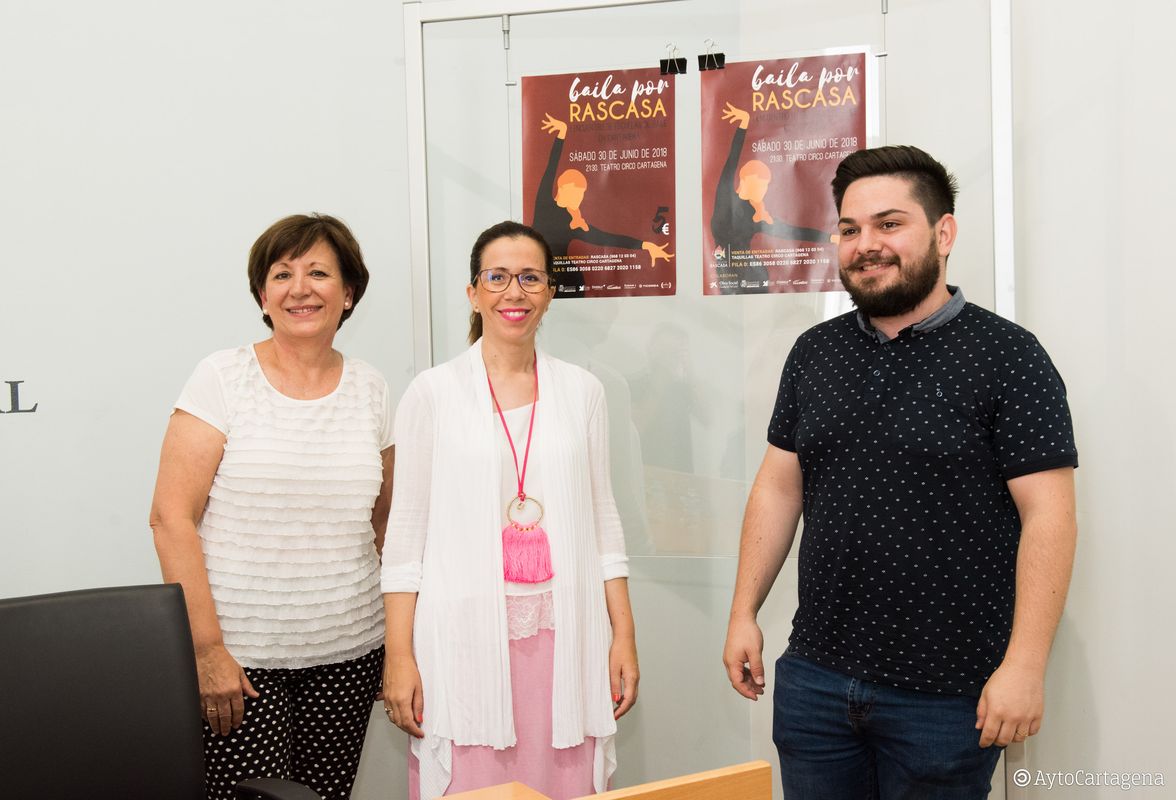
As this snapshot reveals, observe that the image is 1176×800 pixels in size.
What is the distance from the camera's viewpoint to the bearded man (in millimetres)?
1549

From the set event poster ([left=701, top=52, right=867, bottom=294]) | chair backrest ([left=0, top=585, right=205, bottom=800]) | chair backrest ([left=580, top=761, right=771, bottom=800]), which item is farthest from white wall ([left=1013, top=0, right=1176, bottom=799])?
chair backrest ([left=0, top=585, right=205, bottom=800])

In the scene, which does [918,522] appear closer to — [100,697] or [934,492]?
[934,492]

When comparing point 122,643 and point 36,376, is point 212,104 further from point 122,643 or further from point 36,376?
point 122,643

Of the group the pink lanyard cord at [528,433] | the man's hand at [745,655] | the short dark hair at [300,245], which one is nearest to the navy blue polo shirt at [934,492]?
the man's hand at [745,655]

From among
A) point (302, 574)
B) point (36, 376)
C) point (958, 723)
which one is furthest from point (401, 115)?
point (958, 723)

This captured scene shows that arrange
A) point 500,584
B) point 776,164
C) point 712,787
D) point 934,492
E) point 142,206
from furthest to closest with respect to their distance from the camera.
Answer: point 142,206 < point 776,164 < point 500,584 < point 934,492 < point 712,787

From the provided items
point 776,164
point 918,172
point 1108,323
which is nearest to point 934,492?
point 918,172

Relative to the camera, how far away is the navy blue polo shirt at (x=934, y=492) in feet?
5.20

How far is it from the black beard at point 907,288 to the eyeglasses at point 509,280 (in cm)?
63

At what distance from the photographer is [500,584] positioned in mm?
1764

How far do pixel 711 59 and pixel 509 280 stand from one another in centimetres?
88

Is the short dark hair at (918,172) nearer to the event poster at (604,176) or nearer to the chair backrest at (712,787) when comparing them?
the event poster at (604,176)

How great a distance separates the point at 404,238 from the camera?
106 inches

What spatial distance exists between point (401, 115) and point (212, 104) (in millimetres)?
535
